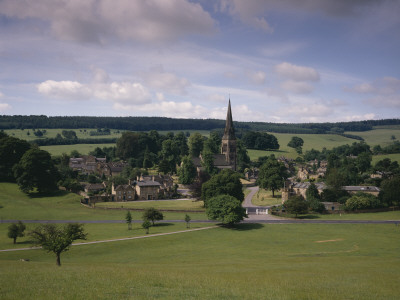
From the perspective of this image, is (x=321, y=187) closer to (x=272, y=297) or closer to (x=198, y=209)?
(x=198, y=209)

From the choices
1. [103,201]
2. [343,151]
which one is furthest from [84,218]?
[343,151]

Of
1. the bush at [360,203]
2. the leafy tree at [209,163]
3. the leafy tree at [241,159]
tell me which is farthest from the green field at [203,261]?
the leafy tree at [241,159]

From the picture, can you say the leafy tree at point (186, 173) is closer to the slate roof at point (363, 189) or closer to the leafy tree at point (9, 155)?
the slate roof at point (363, 189)

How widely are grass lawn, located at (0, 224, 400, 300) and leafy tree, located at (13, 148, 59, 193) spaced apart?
4253 cm

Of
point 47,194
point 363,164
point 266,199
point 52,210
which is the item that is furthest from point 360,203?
point 47,194

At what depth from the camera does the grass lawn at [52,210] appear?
59938 millimetres

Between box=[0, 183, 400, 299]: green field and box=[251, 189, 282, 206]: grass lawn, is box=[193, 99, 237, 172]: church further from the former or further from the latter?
box=[0, 183, 400, 299]: green field

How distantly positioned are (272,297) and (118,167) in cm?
11015

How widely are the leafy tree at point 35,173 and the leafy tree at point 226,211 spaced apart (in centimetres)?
4558

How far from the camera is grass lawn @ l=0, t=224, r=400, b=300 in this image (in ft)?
56.7

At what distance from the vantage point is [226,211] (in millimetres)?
54688

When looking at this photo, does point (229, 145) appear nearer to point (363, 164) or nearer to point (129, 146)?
point (129, 146)

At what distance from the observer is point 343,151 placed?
571ft

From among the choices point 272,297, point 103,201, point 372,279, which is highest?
point 272,297
